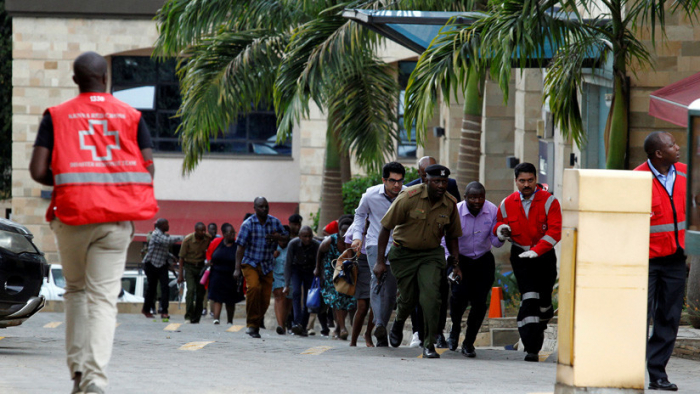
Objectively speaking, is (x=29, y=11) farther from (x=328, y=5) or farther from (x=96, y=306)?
(x=96, y=306)

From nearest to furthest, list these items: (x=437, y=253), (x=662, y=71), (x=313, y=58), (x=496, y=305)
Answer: (x=437, y=253)
(x=662, y=71)
(x=496, y=305)
(x=313, y=58)

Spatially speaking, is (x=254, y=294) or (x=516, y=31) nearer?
(x=516, y=31)

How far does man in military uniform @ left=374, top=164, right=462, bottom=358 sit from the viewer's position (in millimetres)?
9820

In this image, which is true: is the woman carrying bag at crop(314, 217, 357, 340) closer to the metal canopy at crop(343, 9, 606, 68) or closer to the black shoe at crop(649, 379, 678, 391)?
the metal canopy at crop(343, 9, 606, 68)

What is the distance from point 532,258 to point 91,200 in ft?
16.5

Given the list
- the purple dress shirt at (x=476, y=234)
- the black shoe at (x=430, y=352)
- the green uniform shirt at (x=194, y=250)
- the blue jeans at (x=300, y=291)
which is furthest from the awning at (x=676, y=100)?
the green uniform shirt at (x=194, y=250)

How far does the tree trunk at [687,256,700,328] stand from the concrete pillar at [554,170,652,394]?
466 cm

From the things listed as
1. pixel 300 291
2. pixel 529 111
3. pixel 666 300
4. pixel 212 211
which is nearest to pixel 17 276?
pixel 666 300

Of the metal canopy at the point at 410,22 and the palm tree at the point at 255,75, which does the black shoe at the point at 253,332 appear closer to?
the metal canopy at the point at 410,22

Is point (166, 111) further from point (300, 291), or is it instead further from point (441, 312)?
point (441, 312)

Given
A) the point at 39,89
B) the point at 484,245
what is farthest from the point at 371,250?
the point at 39,89

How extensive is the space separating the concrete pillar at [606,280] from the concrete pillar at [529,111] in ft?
43.6

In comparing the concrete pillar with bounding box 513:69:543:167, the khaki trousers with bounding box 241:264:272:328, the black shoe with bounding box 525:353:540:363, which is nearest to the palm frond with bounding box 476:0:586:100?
the black shoe with bounding box 525:353:540:363

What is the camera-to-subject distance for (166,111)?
34000 millimetres
